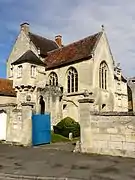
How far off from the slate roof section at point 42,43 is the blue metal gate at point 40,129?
19.2 m

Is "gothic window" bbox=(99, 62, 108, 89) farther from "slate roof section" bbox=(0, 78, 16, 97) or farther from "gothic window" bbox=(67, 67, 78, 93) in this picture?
"slate roof section" bbox=(0, 78, 16, 97)

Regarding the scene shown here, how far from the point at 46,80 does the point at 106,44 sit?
8806mm

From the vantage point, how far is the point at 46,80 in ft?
115

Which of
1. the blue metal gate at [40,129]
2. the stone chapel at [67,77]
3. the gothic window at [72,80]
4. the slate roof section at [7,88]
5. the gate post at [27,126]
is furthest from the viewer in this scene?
the gothic window at [72,80]

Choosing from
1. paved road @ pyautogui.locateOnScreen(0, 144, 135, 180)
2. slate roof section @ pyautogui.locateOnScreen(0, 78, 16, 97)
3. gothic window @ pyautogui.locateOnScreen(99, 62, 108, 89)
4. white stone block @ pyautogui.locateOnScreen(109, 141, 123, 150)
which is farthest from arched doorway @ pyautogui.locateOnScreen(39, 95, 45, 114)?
white stone block @ pyautogui.locateOnScreen(109, 141, 123, 150)

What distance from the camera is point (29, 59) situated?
3266 centimetres

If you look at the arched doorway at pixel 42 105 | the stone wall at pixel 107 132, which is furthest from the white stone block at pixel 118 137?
the arched doorway at pixel 42 105

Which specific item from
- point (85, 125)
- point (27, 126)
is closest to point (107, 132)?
point (85, 125)

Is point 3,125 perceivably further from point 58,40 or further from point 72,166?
point 58,40

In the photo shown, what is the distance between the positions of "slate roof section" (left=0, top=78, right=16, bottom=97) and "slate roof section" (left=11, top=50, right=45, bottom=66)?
8.50ft

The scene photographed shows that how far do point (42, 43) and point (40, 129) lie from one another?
22686 mm

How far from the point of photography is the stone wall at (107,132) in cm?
1282

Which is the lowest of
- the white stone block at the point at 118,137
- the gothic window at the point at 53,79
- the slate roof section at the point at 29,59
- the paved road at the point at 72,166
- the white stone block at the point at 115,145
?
the paved road at the point at 72,166

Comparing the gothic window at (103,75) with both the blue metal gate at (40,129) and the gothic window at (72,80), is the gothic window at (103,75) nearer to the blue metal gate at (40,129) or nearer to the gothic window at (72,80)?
the gothic window at (72,80)
